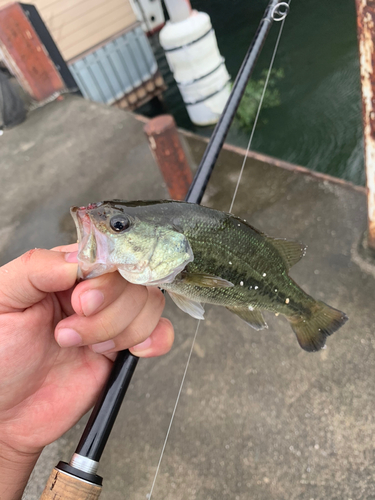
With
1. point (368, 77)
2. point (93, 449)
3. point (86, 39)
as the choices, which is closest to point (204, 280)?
point (93, 449)

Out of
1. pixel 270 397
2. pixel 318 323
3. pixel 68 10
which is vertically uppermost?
pixel 68 10

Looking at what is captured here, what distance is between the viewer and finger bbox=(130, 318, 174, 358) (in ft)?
5.75

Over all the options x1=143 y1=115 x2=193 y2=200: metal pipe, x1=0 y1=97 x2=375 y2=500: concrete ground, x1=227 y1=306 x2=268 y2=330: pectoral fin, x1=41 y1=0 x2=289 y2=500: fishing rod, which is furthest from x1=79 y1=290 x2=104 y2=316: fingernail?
x1=143 y1=115 x2=193 y2=200: metal pipe

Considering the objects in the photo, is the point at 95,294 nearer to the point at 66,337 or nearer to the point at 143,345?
the point at 66,337

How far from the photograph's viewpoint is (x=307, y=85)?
761 centimetres

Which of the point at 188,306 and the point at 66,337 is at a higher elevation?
the point at 66,337

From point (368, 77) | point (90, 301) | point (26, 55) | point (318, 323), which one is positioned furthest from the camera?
point (26, 55)

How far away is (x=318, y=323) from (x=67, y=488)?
1.53 m

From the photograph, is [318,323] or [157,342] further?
[318,323]

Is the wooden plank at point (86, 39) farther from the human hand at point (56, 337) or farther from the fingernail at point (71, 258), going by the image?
the fingernail at point (71, 258)

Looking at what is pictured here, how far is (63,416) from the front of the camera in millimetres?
1749

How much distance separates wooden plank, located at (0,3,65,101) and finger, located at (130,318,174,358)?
7213 mm

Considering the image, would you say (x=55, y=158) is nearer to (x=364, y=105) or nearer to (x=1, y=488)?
(x=364, y=105)

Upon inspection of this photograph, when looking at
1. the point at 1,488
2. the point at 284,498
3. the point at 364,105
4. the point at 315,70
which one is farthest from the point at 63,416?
the point at 315,70
